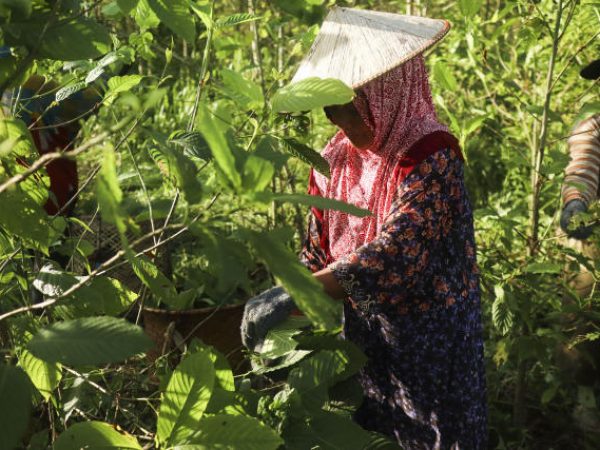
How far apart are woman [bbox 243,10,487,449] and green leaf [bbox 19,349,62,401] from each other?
46 centimetres

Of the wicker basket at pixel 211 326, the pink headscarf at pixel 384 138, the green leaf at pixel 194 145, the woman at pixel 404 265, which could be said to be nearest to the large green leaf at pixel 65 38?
the green leaf at pixel 194 145

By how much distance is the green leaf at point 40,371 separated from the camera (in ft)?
3.10

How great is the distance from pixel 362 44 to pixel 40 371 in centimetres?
92

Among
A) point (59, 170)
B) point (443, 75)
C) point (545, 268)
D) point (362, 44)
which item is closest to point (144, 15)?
point (362, 44)

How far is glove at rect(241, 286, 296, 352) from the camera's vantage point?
1.37 metres

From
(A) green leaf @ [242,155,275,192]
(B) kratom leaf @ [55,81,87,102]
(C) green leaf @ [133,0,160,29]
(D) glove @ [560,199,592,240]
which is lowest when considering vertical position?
(D) glove @ [560,199,592,240]

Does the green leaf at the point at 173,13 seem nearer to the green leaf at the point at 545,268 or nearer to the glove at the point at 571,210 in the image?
the green leaf at the point at 545,268

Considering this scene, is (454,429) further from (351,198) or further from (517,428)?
(517,428)

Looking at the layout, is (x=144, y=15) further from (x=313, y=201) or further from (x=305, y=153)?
(x=313, y=201)

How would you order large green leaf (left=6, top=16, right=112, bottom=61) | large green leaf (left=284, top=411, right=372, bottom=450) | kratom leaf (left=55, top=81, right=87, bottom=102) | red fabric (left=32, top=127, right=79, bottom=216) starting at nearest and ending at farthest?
large green leaf (left=6, top=16, right=112, bottom=61) < large green leaf (left=284, top=411, right=372, bottom=450) < kratom leaf (left=55, top=81, right=87, bottom=102) < red fabric (left=32, top=127, right=79, bottom=216)

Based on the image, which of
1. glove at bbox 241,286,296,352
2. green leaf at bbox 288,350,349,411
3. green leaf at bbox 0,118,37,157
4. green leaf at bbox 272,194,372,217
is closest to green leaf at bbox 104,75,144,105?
green leaf at bbox 0,118,37,157

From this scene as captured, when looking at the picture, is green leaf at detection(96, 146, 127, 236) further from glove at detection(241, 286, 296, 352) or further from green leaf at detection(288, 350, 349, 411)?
glove at detection(241, 286, 296, 352)

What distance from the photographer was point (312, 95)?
82cm

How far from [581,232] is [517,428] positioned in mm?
802
